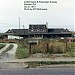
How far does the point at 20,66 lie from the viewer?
1459 cm

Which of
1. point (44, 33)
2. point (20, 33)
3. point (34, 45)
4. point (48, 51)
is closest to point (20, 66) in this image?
point (48, 51)

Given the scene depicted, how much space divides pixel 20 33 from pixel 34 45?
3270 inches

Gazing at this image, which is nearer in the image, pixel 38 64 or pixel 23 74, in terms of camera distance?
pixel 23 74

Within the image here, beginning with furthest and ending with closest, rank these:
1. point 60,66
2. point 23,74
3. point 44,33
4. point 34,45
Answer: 1. point 44,33
2. point 34,45
3. point 60,66
4. point 23,74

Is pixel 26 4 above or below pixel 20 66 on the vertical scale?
above

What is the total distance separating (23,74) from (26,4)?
5410 millimetres

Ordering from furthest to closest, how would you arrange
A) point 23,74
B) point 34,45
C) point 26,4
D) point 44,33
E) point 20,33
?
point 20,33, point 44,33, point 34,45, point 26,4, point 23,74

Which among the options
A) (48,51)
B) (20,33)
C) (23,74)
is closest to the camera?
(23,74)

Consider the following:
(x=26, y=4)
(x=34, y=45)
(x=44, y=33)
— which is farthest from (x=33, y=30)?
(x=26, y=4)

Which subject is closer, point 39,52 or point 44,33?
point 39,52

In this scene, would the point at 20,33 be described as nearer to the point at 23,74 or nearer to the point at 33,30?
the point at 33,30

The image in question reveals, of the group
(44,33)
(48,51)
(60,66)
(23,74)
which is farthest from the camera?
(44,33)

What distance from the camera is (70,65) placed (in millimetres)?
14680

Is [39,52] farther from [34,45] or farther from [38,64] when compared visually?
[38,64]
